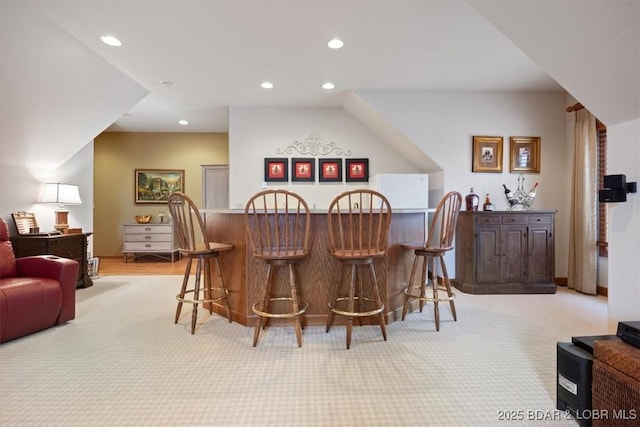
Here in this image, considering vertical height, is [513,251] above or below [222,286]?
above

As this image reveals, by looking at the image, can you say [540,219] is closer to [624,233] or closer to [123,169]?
[624,233]

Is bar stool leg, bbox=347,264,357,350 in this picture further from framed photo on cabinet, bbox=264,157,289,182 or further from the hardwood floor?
the hardwood floor

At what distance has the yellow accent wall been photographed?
6812 mm

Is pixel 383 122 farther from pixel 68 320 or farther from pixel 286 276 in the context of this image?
pixel 68 320

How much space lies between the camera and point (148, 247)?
629 cm

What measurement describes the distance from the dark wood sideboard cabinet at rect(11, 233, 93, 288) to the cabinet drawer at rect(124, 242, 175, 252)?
6.63ft

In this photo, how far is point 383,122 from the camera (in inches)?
178

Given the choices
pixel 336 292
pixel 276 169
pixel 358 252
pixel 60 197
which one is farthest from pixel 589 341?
pixel 60 197

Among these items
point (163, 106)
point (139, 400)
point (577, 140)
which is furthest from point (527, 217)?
point (163, 106)

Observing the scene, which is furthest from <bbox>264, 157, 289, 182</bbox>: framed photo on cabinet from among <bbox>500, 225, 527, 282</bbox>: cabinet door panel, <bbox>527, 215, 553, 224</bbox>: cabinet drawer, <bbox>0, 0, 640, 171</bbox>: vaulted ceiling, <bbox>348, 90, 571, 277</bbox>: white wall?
<bbox>527, 215, 553, 224</bbox>: cabinet drawer

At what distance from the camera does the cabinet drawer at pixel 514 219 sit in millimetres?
3906

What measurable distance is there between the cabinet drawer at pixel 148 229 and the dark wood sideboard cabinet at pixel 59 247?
209 cm

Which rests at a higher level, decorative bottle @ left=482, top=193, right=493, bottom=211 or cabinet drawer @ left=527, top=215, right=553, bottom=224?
decorative bottle @ left=482, top=193, right=493, bottom=211

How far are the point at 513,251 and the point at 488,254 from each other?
31 centimetres
